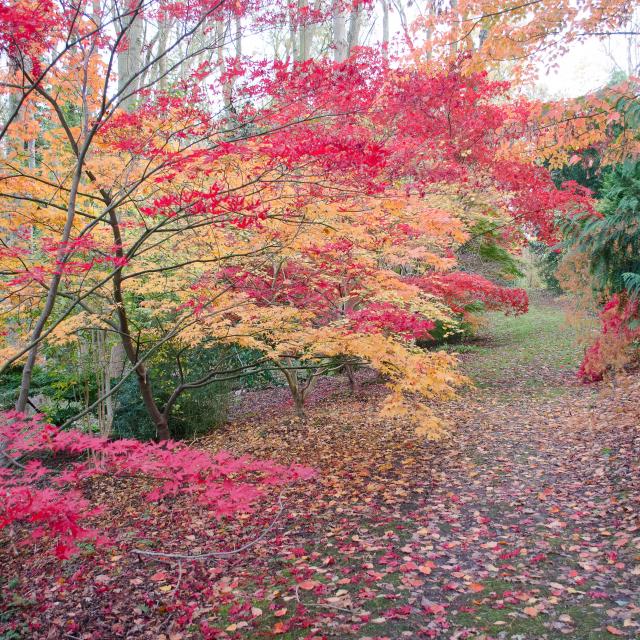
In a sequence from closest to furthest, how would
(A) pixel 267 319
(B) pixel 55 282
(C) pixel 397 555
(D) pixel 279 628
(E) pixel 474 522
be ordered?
(D) pixel 279 628
(B) pixel 55 282
(C) pixel 397 555
(E) pixel 474 522
(A) pixel 267 319

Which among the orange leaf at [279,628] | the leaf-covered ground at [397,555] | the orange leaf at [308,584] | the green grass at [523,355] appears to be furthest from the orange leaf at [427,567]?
the green grass at [523,355]

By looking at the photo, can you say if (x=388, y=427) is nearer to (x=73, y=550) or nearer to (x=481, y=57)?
(x=481, y=57)

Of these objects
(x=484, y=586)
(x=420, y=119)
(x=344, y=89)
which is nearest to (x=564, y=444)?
(x=484, y=586)

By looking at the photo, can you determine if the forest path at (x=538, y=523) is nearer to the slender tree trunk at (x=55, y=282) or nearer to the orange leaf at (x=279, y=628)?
Answer: the orange leaf at (x=279, y=628)

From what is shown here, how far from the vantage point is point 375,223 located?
6805 mm

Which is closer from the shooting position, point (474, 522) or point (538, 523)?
point (538, 523)

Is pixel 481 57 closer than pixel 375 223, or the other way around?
pixel 481 57

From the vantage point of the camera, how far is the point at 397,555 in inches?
164

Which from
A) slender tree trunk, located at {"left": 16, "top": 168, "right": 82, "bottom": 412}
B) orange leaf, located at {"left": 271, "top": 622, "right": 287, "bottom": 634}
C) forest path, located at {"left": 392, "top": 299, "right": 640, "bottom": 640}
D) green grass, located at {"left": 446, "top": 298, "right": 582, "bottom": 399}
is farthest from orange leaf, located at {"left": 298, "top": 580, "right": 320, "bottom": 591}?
green grass, located at {"left": 446, "top": 298, "right": 582, "bottom": 399}

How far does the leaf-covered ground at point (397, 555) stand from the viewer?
3.34 metres

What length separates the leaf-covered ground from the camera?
3.34m

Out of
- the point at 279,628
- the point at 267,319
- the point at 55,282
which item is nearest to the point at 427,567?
the point at 279,628

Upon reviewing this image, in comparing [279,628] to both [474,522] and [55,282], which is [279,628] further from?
[55,282]

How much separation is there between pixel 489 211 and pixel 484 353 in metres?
3.95
